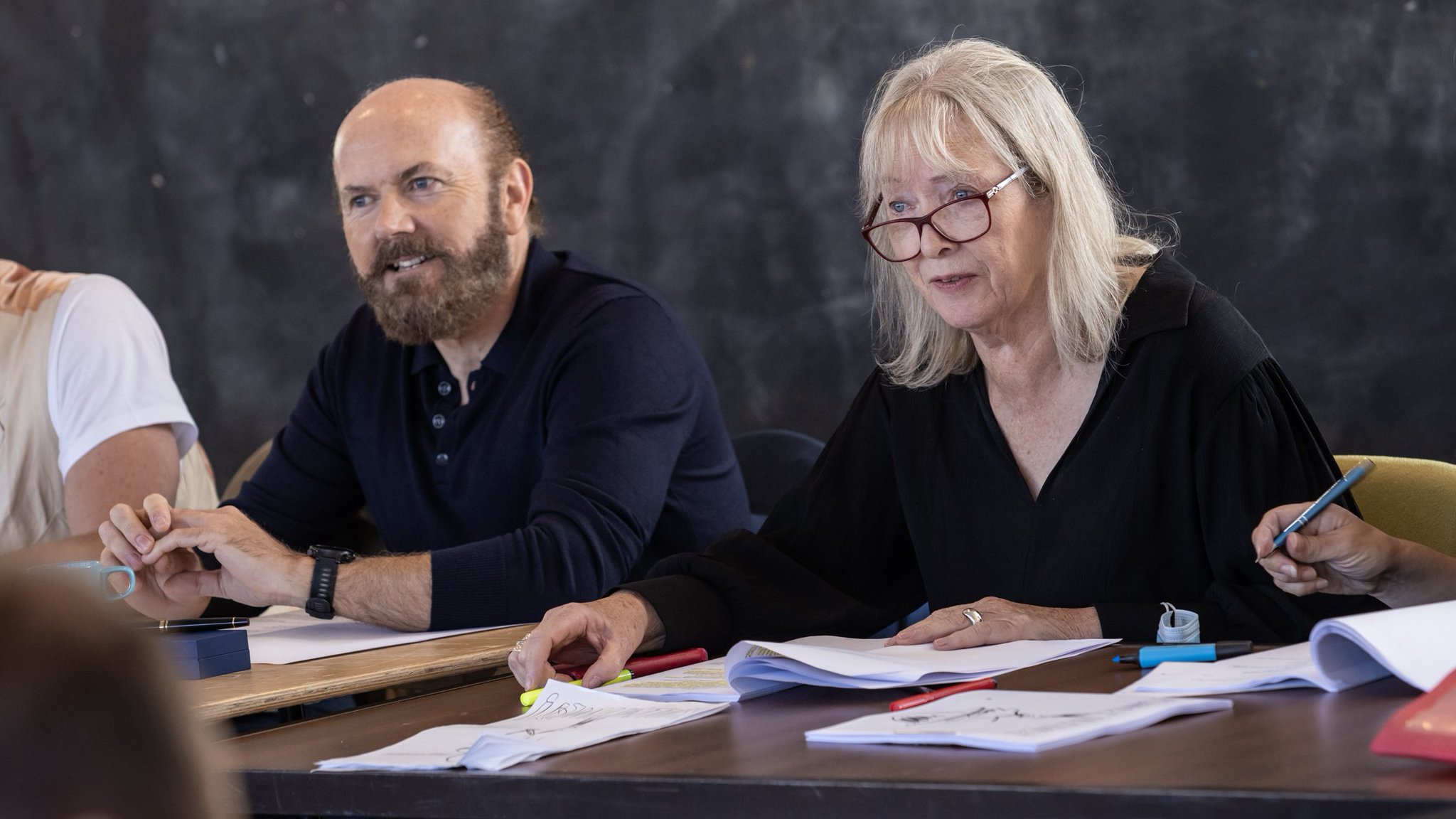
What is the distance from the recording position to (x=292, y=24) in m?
4.21

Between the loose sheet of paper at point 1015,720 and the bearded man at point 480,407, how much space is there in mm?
1019

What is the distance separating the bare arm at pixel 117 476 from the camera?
250 cm

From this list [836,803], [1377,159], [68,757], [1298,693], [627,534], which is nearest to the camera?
[68,757]

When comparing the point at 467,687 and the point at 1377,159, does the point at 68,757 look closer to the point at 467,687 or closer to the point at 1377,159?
the point at 467,687

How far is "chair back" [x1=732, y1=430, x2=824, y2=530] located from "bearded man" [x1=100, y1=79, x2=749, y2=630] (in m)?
0.27

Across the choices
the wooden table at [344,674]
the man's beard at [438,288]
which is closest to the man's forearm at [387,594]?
the wooden table at [344,674]

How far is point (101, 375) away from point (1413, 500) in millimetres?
2160

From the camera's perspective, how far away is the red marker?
3.95ft

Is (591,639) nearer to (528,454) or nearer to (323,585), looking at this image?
(323,585)

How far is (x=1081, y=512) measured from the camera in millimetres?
1900

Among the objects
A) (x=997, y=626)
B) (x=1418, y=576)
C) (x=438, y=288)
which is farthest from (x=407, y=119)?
(x=1418, y=576)

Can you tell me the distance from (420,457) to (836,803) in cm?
176

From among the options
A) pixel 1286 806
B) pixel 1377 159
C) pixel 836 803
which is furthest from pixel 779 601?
pixel 1377 159

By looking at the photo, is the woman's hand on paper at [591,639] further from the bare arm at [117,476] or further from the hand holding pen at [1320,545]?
the bare arm at [117,476]
